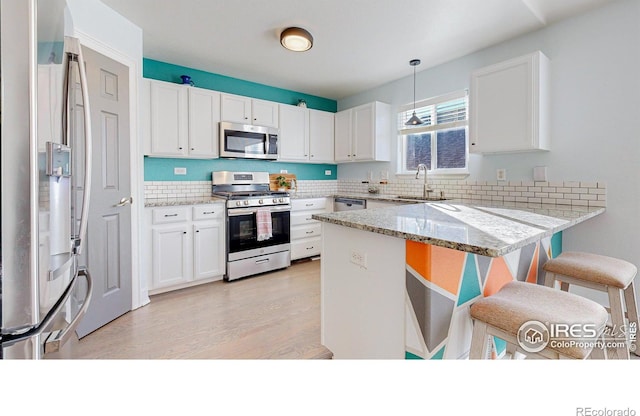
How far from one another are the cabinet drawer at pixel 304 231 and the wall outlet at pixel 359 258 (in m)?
2.44

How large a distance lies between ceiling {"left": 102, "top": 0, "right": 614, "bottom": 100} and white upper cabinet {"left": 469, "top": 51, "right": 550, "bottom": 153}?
0.41m

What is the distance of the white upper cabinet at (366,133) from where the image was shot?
4066mm

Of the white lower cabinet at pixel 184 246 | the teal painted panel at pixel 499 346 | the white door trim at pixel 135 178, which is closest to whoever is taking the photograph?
the teal painted panel at pixel 499 346

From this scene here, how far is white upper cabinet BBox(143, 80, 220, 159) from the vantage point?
3082mm

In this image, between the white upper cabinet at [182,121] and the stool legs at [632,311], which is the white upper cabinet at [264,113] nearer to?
the white upper cabinet at [182,121]

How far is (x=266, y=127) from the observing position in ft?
12.8

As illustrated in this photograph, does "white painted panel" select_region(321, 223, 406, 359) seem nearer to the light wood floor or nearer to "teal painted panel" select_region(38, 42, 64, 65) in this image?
the light wood floor

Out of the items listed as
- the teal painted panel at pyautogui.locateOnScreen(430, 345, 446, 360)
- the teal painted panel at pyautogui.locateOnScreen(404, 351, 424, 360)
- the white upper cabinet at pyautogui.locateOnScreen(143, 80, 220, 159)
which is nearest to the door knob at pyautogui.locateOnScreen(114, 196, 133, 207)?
the white upper cabinet at pyautogui.locateOnScreen(143, 80, 220, 159)

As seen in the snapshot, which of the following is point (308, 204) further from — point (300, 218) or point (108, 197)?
point (108, 197)

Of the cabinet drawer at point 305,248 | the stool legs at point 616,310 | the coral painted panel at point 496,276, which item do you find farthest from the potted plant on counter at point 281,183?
the stool legs at point 616,310

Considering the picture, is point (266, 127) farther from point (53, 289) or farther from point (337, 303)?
point (53, 289)
